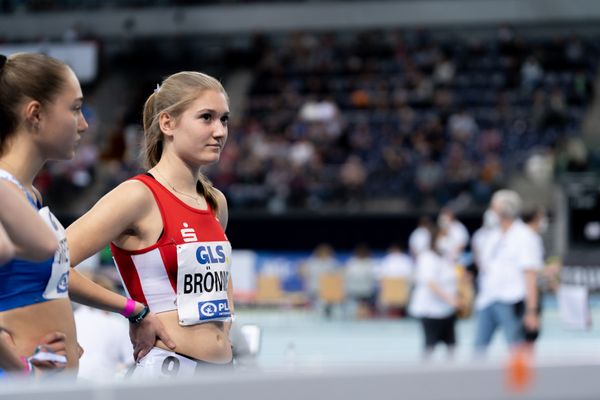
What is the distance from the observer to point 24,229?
2422 mm

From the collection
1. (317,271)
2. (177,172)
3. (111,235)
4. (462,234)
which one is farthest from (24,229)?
(462,234)

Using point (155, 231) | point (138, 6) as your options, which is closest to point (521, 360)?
point (155, 231)

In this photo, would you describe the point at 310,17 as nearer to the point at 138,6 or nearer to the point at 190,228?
the point at 138,6

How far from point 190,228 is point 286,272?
17340 millimetres

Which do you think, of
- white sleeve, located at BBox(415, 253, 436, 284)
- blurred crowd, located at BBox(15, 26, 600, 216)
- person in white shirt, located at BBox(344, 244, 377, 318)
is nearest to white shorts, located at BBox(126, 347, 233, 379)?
white sleeve, located at BBox(415, 253, 436, 284)

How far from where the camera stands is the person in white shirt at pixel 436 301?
9.62 meters

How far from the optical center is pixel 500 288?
29.9 feet

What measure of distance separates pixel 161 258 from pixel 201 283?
16 centimetres

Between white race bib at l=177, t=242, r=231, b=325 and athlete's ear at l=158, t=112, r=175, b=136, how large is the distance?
1.40 ft

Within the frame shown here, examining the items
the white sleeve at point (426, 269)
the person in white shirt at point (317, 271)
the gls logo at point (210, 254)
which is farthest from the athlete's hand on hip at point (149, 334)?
the person in white shirt at point (317, 271)

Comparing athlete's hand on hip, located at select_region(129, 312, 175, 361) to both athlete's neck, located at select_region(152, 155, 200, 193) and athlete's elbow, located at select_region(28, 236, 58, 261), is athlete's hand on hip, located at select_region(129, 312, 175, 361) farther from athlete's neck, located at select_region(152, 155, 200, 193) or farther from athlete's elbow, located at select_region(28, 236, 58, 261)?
athlete's elbow, located at select_region(28, 236, 58, 261)

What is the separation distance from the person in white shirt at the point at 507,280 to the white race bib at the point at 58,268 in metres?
6.59

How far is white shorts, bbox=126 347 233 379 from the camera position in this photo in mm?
3246

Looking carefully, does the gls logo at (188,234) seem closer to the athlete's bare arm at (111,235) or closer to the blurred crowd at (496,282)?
the athlete's bare arm at (111,235)
